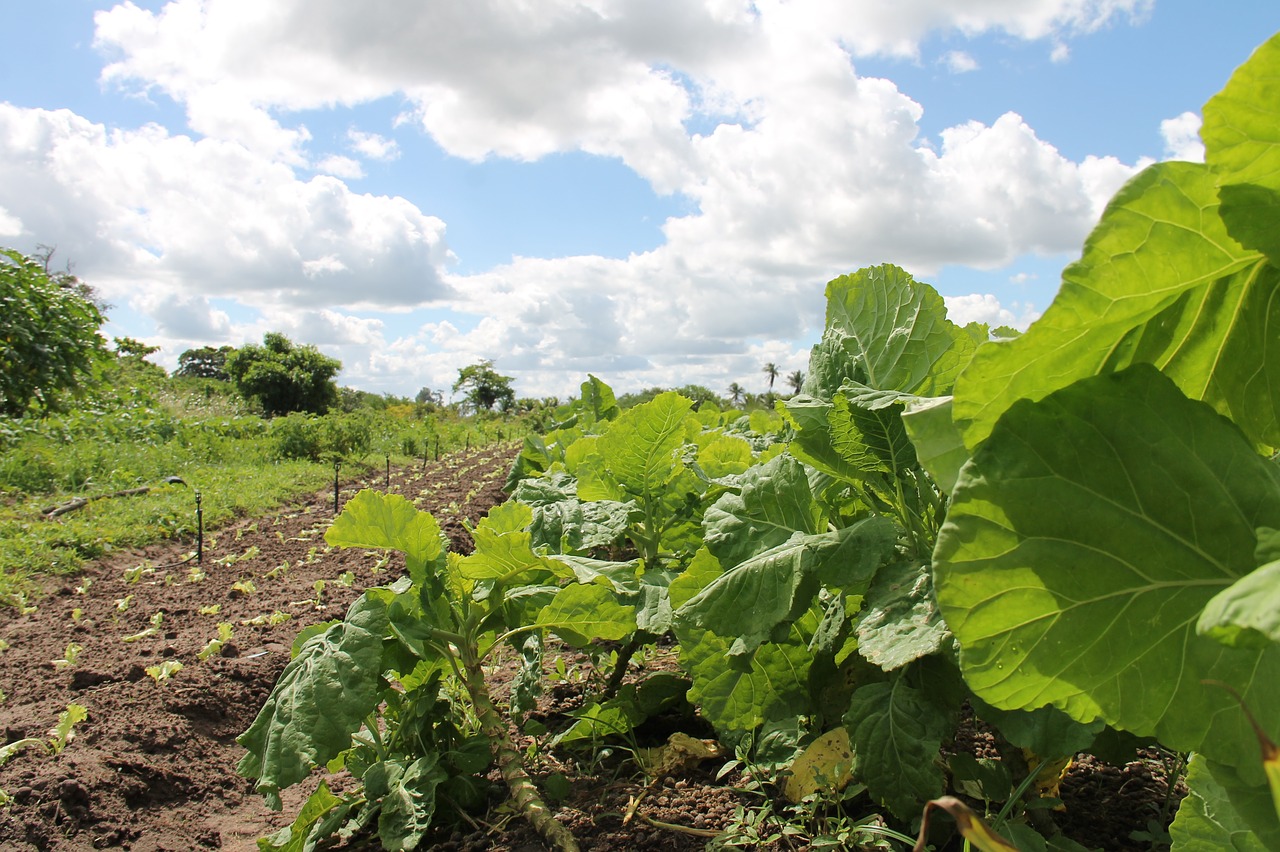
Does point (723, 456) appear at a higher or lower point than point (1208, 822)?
higher

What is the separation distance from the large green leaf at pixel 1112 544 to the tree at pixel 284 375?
31.9 metres

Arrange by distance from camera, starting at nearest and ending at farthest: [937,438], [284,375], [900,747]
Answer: [937,438]
[900,747]
[284,375]

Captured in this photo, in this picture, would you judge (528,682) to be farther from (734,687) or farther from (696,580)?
(696,580)

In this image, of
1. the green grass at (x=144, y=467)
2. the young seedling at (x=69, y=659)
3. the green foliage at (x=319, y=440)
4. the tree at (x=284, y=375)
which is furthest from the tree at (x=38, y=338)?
the tree at (x=284, y=375)

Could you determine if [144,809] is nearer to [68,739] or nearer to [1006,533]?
[68,739]

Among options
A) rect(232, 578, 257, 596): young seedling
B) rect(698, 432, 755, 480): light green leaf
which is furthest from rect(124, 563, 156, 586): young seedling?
rect(698, 432, 755, 480): light green leaf

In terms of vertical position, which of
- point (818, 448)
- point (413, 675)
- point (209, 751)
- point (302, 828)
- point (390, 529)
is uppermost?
point (818, 448)

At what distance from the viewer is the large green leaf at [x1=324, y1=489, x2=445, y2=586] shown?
88.1 inches

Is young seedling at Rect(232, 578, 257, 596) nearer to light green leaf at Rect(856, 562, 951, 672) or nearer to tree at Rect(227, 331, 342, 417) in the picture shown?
light green leaf at Rect(856, 562, 951, 672)

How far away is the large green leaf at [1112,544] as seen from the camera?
724 millimetres

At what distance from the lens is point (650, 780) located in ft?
7.38

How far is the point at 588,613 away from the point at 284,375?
31939 millimetres

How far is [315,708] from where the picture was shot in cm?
202

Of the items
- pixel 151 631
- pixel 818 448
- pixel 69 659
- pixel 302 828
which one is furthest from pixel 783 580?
pixel 151 631
